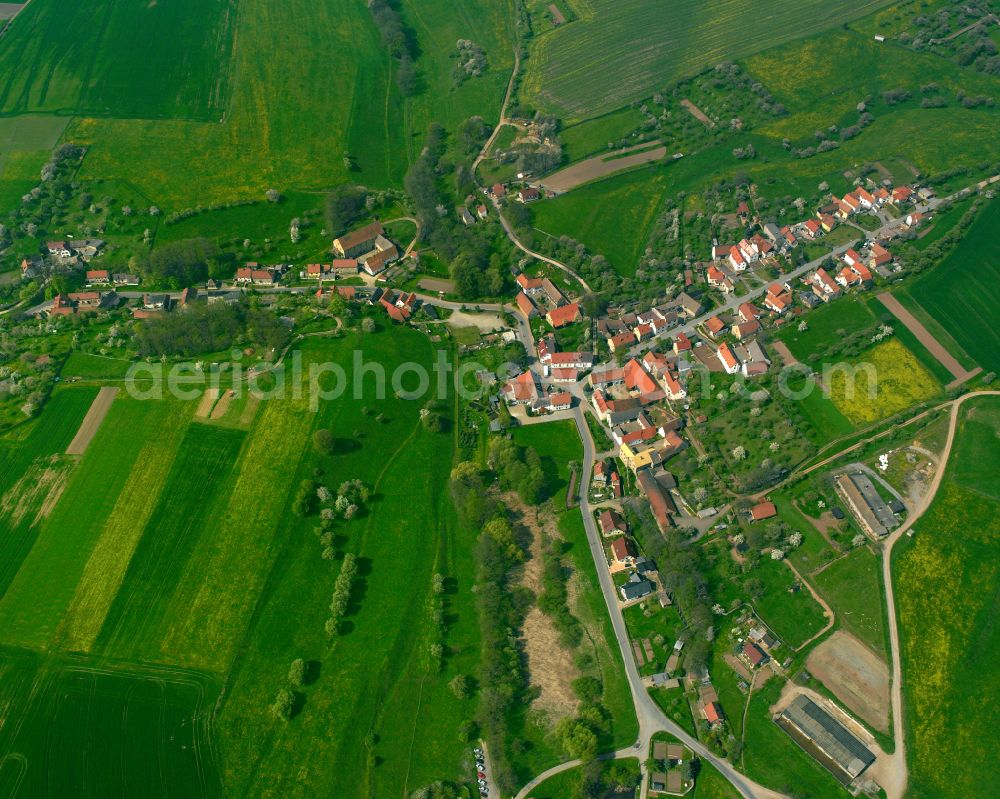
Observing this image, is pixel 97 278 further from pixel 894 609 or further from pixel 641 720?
pixel 894 609

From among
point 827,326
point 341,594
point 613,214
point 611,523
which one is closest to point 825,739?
point 611,523

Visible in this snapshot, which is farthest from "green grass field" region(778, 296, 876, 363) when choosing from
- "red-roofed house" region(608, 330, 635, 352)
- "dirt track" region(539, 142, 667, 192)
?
"dirt track" region(539, 142, 667, 192)

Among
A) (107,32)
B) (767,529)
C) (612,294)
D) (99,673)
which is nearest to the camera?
(99,673)

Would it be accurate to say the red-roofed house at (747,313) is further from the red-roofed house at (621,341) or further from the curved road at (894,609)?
the curved road at (894,609)

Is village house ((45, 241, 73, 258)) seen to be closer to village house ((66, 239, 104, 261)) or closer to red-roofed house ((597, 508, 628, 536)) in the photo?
village house ((66, 239, 104, 261))

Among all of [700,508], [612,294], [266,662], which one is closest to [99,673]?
[266,662]

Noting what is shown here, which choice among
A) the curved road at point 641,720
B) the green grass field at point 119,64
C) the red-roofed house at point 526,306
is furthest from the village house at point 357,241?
the curved road at point 641,720

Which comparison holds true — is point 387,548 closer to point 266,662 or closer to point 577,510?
point 266,662
